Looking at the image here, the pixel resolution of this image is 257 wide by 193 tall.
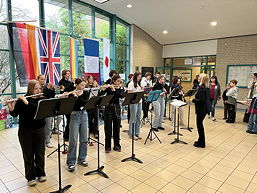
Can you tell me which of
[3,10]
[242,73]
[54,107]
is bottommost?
[54,107]

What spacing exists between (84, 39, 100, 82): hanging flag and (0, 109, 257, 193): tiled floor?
3192mm

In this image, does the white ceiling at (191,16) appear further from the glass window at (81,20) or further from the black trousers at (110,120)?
the black trousers at (110,120)

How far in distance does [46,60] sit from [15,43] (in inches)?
35.6

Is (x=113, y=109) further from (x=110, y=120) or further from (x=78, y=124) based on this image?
(x=78, y=124)

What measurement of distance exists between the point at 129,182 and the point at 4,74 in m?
5.08

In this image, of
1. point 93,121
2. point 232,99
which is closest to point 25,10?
point 93,121

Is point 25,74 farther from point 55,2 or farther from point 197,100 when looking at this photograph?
point 197,100

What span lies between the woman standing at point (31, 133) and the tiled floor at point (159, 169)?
0.24 meters

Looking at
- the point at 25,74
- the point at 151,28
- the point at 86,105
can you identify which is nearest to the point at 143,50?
the point at 151,28

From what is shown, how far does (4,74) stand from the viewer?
5.57m

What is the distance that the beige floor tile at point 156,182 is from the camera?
8.94 ft

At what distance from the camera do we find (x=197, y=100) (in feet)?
13.3

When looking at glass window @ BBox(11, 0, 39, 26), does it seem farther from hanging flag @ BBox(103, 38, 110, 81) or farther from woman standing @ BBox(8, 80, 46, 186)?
woman standing @ BBox(8, 80, 46, 186)

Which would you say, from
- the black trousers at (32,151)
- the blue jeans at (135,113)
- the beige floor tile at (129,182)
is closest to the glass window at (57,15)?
the blue jeans at (135,113)
